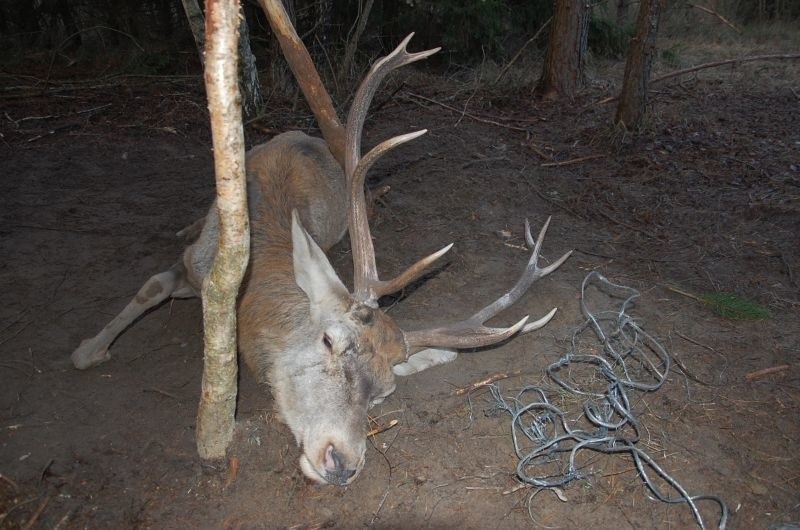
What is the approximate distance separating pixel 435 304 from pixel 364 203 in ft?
4.69

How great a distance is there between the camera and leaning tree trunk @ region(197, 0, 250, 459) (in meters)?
2.27

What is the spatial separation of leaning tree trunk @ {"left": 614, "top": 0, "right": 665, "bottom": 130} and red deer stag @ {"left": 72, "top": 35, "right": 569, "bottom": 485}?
4.14 m

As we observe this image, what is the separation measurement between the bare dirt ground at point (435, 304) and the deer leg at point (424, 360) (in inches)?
6.1

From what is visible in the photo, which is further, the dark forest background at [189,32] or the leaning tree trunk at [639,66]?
the dark forest background at [189,32]

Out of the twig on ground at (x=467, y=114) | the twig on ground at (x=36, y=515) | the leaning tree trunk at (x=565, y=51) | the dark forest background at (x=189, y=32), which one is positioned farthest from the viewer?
the dark forest background at (x=189, y=32)

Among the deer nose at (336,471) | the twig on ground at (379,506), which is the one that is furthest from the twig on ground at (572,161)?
the deer nose at (336,471)

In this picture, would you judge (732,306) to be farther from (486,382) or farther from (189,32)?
(189,32)

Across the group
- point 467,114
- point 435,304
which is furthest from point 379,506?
point 467,114

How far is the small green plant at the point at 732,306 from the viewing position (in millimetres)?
4391

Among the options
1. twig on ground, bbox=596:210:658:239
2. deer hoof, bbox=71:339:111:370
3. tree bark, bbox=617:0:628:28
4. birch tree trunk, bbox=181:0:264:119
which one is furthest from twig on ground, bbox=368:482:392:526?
tree bark, bbox=617:0:628:28

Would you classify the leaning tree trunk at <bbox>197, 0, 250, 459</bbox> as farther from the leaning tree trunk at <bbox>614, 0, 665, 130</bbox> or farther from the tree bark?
the tree bark

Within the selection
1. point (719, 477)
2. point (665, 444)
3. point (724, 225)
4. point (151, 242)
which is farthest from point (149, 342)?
point (724, 225)

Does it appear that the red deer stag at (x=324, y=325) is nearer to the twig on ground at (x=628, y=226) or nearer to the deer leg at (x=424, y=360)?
the deer leg at (x=424, y=360)

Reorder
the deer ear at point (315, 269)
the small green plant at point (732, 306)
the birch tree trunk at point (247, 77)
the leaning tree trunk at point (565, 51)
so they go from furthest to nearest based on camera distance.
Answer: the leaning tree trunk at point (565, 51) < the birch tree trunk at point (247, 77) < the small green plant at point (732, 306) < the deer ear at point (315, 269)
